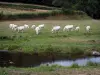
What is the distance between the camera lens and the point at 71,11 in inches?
2296

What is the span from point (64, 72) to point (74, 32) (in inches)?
873

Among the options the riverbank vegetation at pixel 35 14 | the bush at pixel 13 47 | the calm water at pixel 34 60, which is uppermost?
the bush at pixel 13 47

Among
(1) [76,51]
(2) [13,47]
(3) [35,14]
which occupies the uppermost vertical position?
(2) [13,47]

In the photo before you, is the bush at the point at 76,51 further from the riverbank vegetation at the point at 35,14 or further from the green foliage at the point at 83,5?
the green foliage at the point at 83,5

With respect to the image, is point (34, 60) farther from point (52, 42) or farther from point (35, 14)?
point (35, 14)

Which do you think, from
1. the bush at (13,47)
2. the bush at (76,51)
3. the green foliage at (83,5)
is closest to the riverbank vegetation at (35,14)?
the green foliage at (83,5)

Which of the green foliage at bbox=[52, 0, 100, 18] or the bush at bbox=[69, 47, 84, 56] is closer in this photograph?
the bush at bbox=[69, 47, 84, 56]

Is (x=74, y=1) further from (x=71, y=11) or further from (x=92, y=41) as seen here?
(x=92, y=41)

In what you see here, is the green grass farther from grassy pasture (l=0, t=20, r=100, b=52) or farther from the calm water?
the calm water

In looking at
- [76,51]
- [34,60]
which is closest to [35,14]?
[76,51]

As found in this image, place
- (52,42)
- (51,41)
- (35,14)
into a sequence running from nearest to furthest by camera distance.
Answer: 1. (52,42)
2. (51,41)
3. (35,14)

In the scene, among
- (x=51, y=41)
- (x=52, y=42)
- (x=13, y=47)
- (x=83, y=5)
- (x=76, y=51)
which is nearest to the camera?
(x=76, y=51)

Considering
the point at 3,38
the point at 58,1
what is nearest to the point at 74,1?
the point at 58,1

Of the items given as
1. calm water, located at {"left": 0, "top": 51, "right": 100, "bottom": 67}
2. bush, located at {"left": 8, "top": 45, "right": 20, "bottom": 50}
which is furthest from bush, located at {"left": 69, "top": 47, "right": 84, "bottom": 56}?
bush, located at {"left": 8, "top": 45, "right": 20, "bottom": 50}
